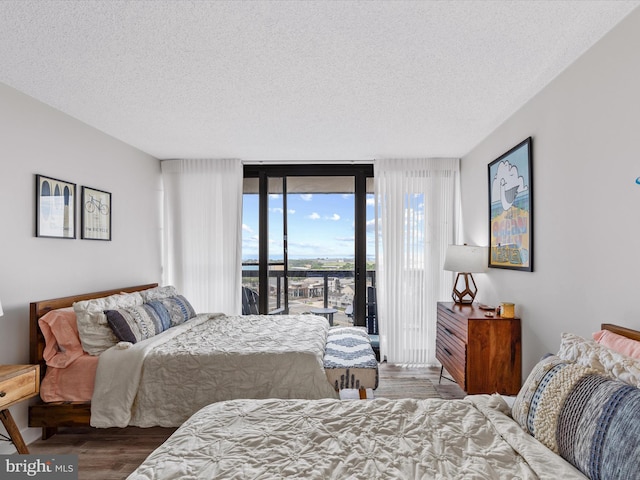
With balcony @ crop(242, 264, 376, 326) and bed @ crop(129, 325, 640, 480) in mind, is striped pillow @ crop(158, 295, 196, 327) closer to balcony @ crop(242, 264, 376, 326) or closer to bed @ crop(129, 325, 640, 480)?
balcony @ crop(242, 264, 376, 326)

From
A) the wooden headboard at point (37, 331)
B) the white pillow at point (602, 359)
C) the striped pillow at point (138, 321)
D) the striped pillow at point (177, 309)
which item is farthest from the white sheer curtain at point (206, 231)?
the white pillow at point (602, 359)

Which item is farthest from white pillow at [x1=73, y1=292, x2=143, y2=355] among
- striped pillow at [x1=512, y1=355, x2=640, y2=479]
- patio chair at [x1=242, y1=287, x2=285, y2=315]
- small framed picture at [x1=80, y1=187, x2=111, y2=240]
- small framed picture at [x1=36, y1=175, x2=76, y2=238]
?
striped pillow at [x1=512, y1=355, x2=640, y2=479]

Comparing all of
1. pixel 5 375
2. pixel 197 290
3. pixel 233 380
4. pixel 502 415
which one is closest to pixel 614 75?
pixel 502 415

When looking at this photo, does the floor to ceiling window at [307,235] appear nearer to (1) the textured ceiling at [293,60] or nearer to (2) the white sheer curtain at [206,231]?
(2) the white sheer curtain at [206,231]

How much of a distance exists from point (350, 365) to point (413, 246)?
238 centimetres

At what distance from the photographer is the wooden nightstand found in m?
2.24

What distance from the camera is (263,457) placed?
1.41m

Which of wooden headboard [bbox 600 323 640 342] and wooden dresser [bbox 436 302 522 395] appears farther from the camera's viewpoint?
wooden dresser [bbox 436 302 522 395]

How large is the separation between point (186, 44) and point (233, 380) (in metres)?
2.17

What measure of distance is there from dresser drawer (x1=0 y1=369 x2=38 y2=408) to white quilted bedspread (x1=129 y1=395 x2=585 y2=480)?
52.2 inches

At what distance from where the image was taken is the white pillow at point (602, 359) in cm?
137

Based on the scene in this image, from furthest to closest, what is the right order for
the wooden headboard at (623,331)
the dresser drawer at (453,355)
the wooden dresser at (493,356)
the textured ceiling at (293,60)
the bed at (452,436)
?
1. the dresser drawer at (453,355)
2. the wooden dresser at (493,356)
3. the textured ceiling at (293,60)
4. the wooden headboard at (623,331)
5. the bed at (452,436)

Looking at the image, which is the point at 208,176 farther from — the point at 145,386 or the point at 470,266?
the point at 470,266

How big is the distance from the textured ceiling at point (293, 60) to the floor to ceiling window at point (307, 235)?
144 centimetres
